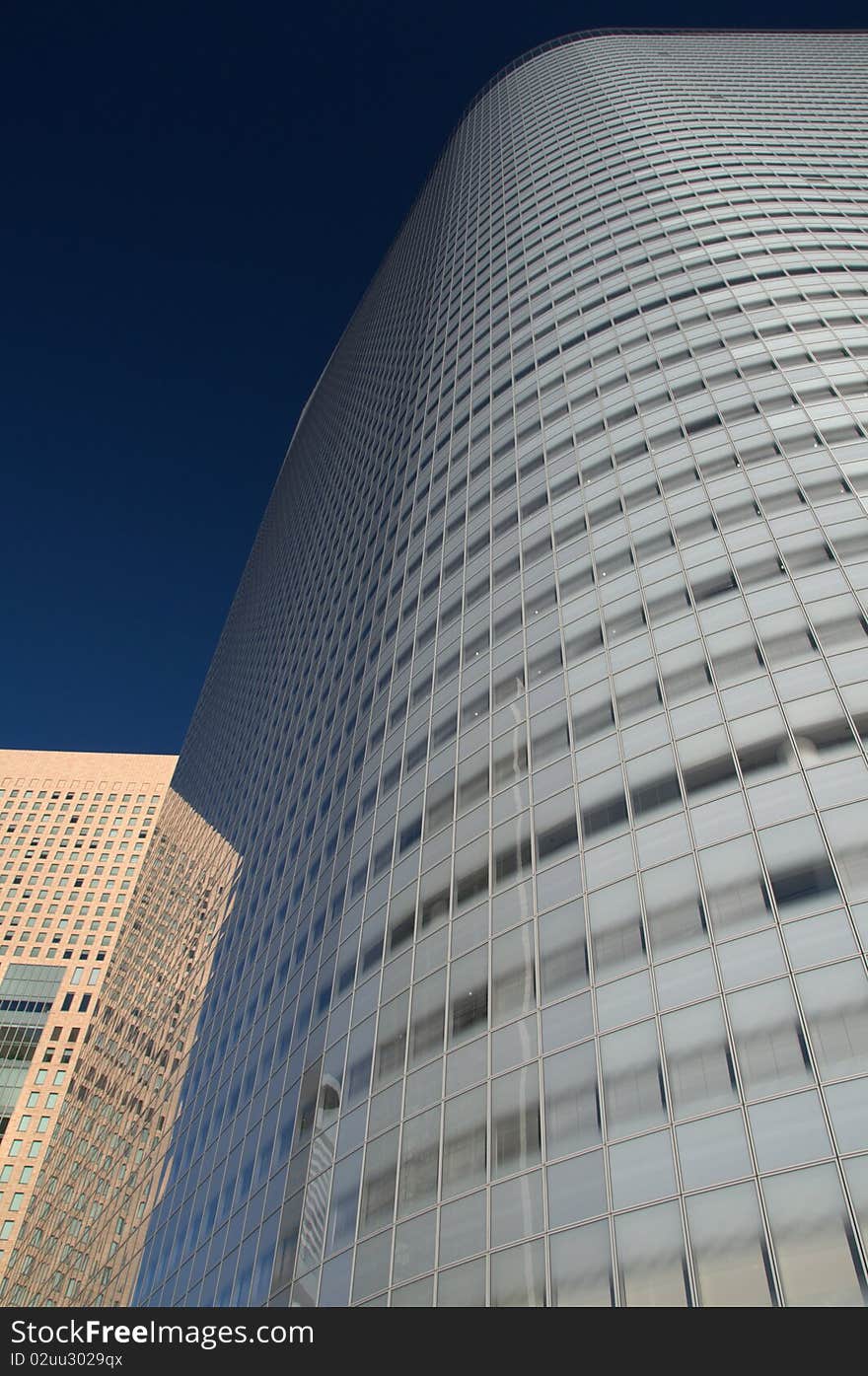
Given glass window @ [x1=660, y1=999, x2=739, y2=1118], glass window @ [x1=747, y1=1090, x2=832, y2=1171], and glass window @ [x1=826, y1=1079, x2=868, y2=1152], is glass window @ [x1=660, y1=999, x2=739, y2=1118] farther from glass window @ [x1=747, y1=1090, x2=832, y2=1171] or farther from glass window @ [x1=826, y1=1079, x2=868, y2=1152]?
glass window @ [x1=826, y1=1079, x2=868, y2=1152]

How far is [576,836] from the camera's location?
2444 centimetres

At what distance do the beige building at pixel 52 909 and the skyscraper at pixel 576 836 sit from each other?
79.8ft

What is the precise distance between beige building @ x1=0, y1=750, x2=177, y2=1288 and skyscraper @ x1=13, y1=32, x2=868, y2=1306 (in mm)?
24333

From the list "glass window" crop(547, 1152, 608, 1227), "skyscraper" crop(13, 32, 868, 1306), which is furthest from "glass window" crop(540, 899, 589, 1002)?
"glass window" crop(547, 1152, 608, 1227)

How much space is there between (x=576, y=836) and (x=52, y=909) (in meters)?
99.8

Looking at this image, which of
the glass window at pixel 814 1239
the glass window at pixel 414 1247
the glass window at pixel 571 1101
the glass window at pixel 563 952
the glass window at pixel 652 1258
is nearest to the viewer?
the glass window at pixel 814 1239

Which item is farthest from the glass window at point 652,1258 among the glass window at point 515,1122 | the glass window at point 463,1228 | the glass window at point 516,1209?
the glass window at point 463,1228

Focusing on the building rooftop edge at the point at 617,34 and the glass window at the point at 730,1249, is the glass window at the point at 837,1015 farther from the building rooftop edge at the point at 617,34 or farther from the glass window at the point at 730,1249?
the building rooftop edge at the point at 617,34

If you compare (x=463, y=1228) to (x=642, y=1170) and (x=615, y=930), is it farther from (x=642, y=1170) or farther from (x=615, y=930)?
(x=615, y=930)

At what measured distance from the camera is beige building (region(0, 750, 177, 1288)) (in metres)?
85.1

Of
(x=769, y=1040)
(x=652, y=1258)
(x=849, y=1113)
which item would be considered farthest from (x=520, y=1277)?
(x=849, y=1113)

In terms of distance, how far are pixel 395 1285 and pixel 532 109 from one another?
112 m

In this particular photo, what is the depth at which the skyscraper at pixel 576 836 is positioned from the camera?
56.3 feet
